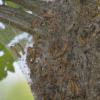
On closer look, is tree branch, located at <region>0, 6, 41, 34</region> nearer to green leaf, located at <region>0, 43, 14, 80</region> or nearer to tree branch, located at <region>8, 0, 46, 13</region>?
tree branch, located at <region>8, 0, 46, 13</region>

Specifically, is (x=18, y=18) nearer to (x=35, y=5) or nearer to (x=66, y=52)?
(x=35, y=5)

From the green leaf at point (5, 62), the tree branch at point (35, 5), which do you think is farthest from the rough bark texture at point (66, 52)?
the green leaf at point (5, 62)

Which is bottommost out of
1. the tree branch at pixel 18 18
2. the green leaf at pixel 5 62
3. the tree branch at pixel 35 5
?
the green leaf at pixel 5 62

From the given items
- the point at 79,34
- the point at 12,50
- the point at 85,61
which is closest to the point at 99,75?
the point at 85,61

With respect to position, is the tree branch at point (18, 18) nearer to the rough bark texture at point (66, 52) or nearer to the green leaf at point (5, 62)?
the rough bark texture at point (66, 52)

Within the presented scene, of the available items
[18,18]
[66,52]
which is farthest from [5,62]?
[66,52]

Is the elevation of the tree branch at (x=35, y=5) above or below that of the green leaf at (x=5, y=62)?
above
